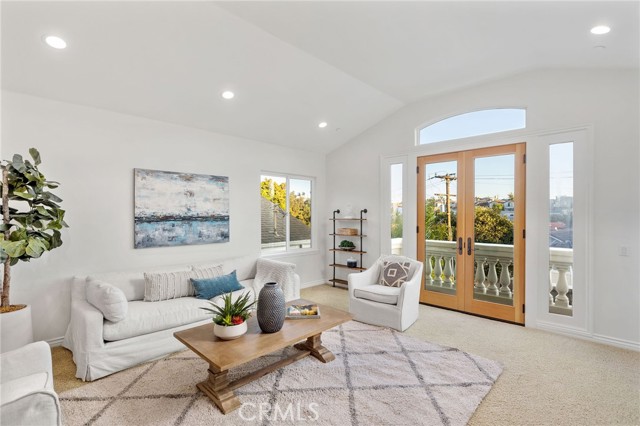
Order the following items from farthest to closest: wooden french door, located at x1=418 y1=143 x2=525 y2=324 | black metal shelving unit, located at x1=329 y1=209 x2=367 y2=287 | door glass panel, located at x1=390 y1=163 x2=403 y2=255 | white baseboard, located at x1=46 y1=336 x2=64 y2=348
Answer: black metal shelving unit, located at x1=329 y1=209 x2=367 y2=287 → door glass panel, located at x1=390 y1=163 x2=403 y2=255 → wooden french door, located at x1=418 y1=143 x2=525 y2=324 → white baseboard, located at x1=46 y1=336 x2=64 y2=348

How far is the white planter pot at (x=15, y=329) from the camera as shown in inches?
97.5

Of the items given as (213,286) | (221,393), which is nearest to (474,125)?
(213,286)

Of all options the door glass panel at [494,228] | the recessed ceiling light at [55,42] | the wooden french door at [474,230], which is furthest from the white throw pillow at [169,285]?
the door glass panel at [494,228]

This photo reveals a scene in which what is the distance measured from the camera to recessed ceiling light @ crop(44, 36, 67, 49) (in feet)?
8.45

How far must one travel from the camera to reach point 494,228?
413 centimetres

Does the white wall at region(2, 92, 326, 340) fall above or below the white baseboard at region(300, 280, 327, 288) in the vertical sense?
above

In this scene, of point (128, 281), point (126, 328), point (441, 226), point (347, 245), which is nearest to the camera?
point (126, 328)

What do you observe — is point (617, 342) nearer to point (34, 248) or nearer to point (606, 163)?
point (606, 163)

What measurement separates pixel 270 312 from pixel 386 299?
1786 mm

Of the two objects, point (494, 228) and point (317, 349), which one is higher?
point (494, 228)

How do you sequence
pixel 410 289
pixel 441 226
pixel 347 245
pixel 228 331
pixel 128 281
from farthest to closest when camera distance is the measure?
pixel 347 245 → pixel 441 226 → pixel 410 289 → pixel 128 281 → pixel 228 331

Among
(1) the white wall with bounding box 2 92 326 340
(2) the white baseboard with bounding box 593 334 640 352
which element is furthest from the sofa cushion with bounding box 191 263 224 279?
(2) the white baseboard with bounding box 593 334 640 352

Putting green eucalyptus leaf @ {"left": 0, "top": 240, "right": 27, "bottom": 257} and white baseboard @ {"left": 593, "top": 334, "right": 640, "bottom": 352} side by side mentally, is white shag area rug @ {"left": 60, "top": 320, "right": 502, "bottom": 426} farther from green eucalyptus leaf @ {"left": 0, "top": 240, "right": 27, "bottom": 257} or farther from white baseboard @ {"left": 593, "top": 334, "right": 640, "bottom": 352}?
white baseboard @ {"left": 593, "top": 334, "right": 640, "bottom": 352}

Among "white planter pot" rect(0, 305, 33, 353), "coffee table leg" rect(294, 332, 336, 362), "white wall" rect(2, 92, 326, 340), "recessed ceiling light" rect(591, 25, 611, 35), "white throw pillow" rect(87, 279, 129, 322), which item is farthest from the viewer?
"white wall" rect(2, 92, 326, 340)
